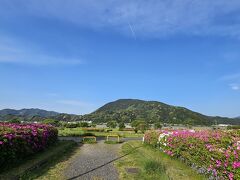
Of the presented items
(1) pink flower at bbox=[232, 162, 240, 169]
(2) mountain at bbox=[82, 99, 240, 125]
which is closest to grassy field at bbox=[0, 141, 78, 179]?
(1) pink flower at bbox=[232, 162, 240, 169]

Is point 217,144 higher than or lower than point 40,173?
higher

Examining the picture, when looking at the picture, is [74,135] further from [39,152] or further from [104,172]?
[104,172]

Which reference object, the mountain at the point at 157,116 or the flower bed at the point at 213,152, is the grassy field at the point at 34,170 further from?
the mountain at the point at 157,116

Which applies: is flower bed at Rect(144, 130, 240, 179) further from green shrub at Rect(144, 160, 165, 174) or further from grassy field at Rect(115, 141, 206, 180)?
green shrub at Rect(144, 160, 165, 174)

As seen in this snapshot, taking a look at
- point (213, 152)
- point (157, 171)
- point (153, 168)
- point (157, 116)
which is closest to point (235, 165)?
point (213, 152)

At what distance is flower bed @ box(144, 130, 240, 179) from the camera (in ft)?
20.5

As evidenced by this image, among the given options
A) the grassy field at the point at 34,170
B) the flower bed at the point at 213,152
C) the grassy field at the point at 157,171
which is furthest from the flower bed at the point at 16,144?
the flower bed at the point at 213,152

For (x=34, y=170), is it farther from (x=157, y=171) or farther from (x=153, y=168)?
(x=157, y=171)

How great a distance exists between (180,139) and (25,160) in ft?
20.5

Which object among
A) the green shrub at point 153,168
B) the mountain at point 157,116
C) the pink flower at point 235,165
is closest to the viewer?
the pink flower at point 235,165

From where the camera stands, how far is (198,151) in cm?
838

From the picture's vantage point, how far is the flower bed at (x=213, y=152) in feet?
20.5

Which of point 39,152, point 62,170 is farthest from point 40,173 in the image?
point 39,152

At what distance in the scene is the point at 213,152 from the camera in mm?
7246
